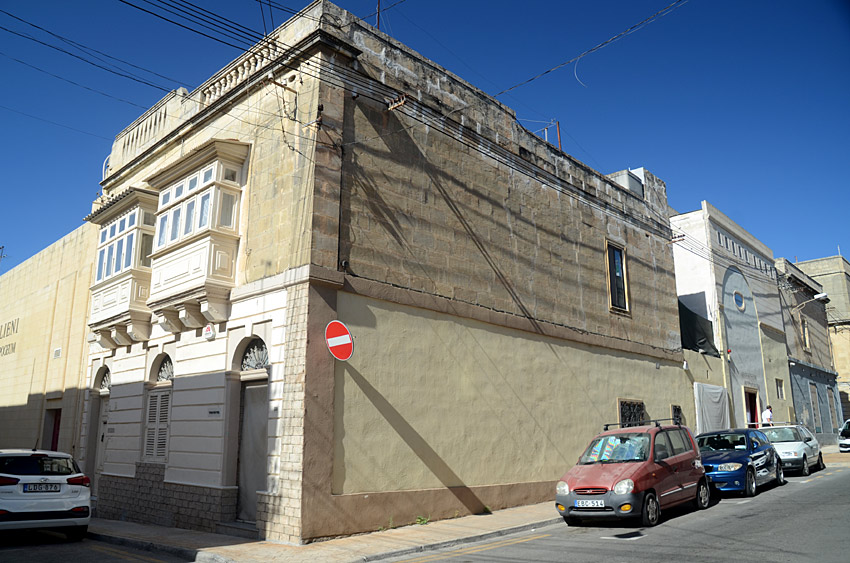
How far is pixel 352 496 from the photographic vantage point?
1143cm

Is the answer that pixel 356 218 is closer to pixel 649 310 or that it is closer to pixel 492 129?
pixel 492 129

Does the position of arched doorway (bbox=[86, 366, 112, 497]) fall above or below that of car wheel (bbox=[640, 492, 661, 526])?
above

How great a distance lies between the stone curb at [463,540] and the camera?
9687 millimetres

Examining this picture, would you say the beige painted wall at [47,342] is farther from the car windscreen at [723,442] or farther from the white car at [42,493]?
the car windscreen at [723,442]

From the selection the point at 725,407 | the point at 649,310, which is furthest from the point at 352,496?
the point at 725,407

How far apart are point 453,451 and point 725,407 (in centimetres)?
1579

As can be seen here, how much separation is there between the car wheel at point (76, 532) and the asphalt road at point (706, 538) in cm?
650

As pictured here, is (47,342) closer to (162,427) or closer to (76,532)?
(162,427)

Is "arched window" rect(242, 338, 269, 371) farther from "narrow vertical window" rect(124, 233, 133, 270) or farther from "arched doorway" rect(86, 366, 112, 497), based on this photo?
"arched doorway" rect(86, 366, 112, 497)

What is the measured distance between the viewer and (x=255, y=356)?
12.7m

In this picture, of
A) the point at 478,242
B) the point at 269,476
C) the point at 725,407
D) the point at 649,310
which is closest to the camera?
the point at 269,476

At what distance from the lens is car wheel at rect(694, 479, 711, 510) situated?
12688 mm

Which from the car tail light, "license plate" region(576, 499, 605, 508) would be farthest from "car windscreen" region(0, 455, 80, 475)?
"license plate" region(576, 499, 605, 508)

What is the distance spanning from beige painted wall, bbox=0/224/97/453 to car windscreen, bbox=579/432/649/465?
1586 cm
